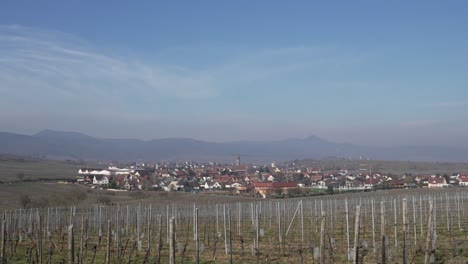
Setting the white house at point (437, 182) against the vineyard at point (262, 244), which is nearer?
the vineyard at point (262, 244)

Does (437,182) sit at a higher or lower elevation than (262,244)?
lower

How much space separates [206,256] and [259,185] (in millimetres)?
49534

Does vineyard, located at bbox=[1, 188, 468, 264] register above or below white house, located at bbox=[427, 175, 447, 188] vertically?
above

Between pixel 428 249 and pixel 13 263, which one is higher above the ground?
pixel 428 249

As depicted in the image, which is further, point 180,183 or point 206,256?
point 180,183

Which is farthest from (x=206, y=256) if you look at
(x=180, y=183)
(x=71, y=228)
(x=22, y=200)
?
(x=180, y=183)

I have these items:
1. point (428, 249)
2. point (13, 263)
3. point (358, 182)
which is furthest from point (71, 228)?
point (358, 182)

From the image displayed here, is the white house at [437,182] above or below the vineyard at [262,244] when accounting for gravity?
below

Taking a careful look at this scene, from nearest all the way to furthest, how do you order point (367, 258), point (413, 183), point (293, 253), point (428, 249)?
point (428, 249) → point (367, 258) → point (293, 253) → point (413, 183)

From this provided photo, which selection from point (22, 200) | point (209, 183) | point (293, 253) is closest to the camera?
point (293, 253)

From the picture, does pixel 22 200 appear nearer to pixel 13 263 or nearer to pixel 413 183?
pixel 13 263

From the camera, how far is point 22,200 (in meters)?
42.9

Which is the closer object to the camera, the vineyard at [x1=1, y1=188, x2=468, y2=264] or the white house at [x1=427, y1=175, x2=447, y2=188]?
the vineyard at [x1=1, y1=188, x2=468, y2=264]

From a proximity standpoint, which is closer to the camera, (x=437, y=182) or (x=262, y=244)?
(x=262, y=244)
